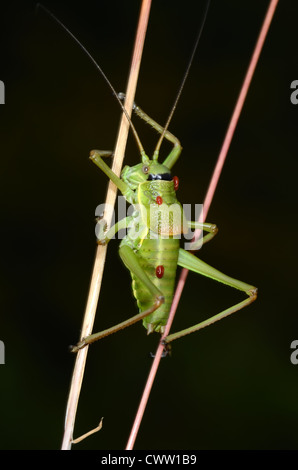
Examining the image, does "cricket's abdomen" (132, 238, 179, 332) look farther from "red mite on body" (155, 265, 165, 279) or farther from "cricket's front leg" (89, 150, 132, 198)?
"cricket's front leg" (89, 150, 132, 198)

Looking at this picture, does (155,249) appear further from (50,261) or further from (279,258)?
(279,258)

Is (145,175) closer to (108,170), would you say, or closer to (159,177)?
(159,177)

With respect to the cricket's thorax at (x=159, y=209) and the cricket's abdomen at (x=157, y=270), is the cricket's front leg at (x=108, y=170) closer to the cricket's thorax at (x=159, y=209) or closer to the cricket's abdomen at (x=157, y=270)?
the cricket's thorax at (x=159, y=209)

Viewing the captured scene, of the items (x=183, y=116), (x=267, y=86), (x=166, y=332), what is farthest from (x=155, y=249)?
(x=267, y=86)

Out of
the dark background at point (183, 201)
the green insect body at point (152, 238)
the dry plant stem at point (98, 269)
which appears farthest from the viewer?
the dark background at point (183, 201)

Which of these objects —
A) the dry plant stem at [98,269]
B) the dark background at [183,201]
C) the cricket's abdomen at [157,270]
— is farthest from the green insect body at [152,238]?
the dark background at [183,201]
